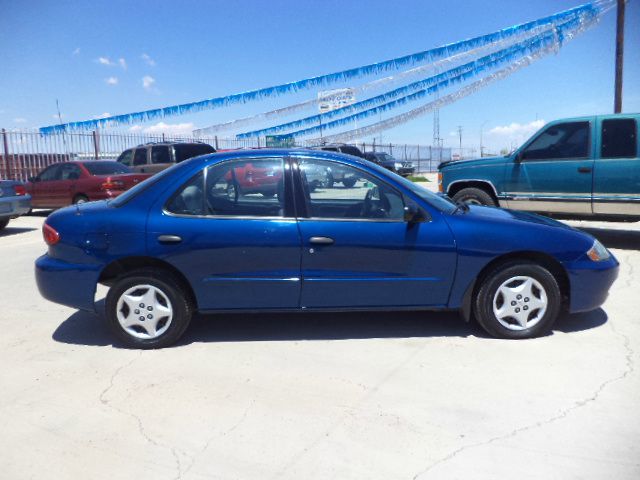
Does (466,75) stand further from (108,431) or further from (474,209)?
(108,431)

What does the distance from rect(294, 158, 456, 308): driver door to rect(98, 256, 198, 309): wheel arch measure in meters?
0.89

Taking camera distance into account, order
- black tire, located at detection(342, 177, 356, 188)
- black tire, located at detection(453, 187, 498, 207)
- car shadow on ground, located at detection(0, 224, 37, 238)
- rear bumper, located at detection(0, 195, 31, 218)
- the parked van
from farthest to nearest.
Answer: the parked van < car shadow on ground, located at detection(0, 224, 37, 238) < rear bumper, located at detection(0, 195, 31, 218) < black tire, located at detection(453, 187, 498, 207) < black tire, located at detection(342, 177, 356, 188)

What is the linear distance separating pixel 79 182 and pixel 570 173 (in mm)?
10240

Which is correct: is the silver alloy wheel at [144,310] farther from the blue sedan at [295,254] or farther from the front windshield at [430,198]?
the front windshield at [430,198]

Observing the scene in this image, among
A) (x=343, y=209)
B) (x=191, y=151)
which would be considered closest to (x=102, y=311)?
(x=343, y=209)

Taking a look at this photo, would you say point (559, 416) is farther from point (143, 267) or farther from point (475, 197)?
point (475, 197)

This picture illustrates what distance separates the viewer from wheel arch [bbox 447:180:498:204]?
28.1ft

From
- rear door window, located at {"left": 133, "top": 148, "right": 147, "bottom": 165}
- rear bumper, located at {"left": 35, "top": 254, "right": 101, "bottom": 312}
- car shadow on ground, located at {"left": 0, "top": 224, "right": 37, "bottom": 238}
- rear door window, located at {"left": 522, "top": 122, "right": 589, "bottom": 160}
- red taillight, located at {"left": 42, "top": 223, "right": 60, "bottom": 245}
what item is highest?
rear door window, located at {"left": 133, "top": 148, "right": 147, "bottom": 165}

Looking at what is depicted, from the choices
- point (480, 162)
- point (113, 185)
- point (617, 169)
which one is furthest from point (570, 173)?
point (113, 185)

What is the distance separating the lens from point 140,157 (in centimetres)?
1562

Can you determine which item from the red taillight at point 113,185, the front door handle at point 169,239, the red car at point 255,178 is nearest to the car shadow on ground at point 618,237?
the red car at point 255,178

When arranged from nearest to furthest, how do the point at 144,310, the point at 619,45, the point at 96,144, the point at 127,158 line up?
the point at 144,310
the point at 127,158
the point at 619,45
the point at 96,144

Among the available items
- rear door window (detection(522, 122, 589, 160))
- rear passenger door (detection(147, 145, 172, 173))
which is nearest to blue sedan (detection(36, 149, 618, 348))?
rear door window (detection(522, 122, 589, 160))

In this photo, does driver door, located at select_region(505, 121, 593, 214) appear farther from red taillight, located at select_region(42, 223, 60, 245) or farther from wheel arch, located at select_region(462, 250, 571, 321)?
red taillight, located at select_region(42, 223, 60, 245)
